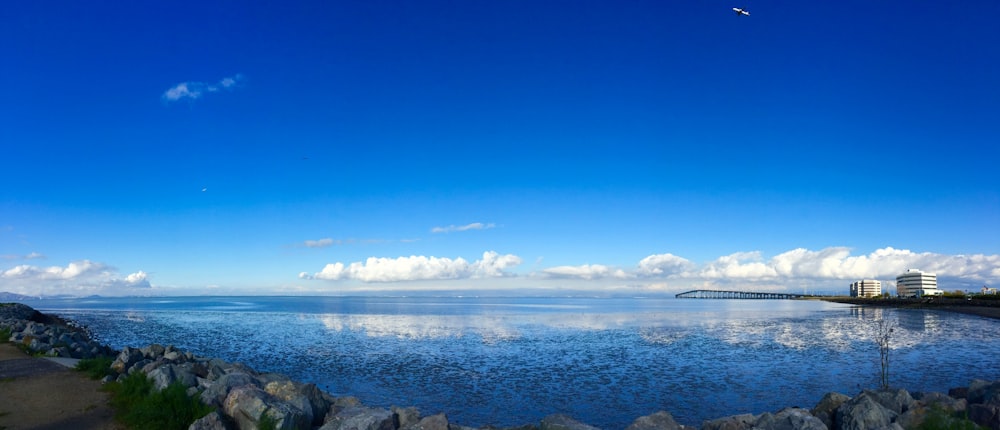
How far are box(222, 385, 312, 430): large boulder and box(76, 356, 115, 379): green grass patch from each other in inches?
313

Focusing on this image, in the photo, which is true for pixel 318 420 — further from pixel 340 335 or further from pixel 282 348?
pixel 340 335

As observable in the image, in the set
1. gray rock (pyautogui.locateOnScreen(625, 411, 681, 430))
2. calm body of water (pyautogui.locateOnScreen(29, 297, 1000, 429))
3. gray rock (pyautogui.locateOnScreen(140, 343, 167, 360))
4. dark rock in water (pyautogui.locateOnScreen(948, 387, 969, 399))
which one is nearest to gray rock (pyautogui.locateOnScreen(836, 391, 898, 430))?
gray rock (pyautogui.locateOnScreen(625, 411, 681, 430))

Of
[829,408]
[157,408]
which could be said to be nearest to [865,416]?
[829,408]

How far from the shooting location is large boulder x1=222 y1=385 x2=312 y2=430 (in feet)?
40.9

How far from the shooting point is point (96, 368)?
19078 millimetres

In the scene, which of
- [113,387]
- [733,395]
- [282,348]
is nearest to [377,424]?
[113,387]

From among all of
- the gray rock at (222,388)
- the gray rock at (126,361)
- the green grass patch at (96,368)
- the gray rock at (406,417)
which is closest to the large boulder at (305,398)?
the gray rock at (222,388)

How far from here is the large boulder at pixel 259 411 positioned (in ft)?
40.9

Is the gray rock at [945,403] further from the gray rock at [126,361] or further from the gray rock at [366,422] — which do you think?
the gray rock at [126,361]

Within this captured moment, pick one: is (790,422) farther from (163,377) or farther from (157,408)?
(163,377)

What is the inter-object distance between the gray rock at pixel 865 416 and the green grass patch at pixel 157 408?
14.9 metres

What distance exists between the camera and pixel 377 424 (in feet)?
39.8

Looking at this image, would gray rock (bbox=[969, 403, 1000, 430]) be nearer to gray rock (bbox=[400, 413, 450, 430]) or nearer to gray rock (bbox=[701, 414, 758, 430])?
gray rock (bbox=[701, 414, 758, 430])

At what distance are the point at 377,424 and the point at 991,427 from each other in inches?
545
